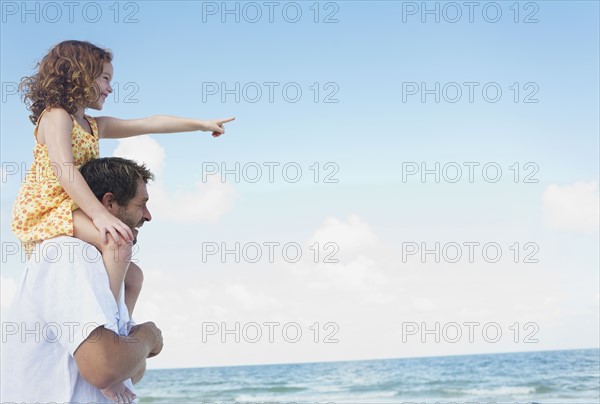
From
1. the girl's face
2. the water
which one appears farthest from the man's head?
the water

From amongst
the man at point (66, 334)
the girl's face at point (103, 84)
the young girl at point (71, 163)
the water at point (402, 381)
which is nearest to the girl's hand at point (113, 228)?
the young girl at point (71, 163)

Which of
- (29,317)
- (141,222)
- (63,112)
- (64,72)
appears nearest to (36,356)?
(29,317)

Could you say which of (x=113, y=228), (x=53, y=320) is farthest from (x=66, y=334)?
(x=113, y=228)

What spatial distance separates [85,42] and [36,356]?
1.12 meters

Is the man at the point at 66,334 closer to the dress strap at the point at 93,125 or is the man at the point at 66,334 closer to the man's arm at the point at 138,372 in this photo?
the man's arm at the point at 138,372

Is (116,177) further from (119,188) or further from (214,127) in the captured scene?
(214,127)

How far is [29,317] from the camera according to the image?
1879 mm

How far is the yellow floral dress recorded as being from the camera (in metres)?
2.16

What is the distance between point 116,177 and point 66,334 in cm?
50

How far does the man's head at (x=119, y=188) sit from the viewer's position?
6.99ft

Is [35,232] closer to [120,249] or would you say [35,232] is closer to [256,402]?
[120,249]

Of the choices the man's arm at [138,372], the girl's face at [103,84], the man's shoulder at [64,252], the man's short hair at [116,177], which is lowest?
the man's arm at [138,372]

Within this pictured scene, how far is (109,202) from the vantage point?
7.11 feet

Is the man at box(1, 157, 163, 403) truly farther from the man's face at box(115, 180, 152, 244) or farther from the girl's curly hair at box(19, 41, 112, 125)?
the girl's curly hair at box(19, 41, 112, 125)
